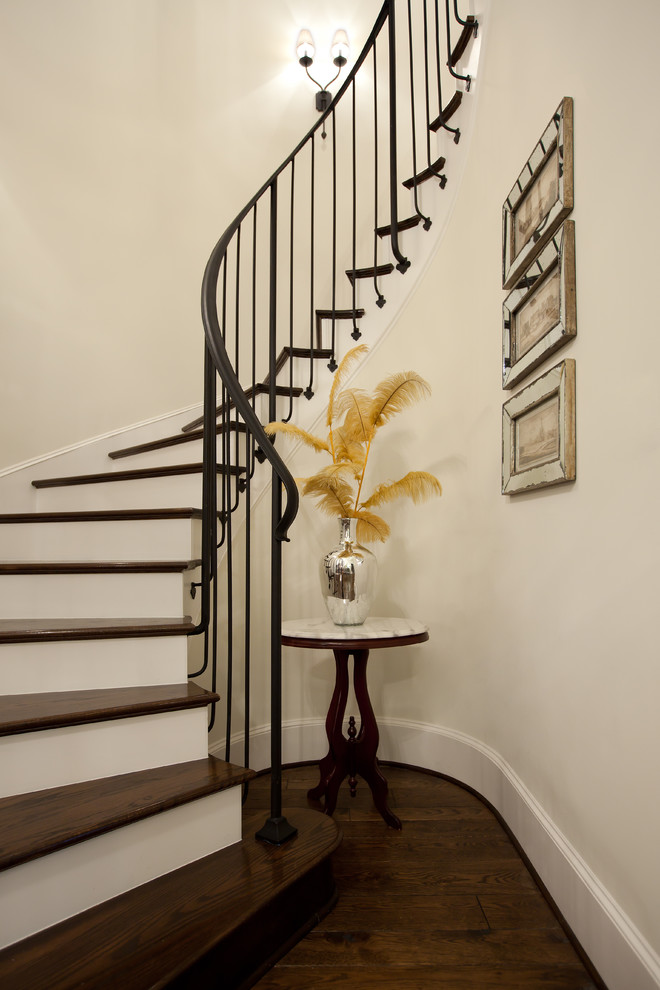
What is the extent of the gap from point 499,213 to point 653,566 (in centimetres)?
141

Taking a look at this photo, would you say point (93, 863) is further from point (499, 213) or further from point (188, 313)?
point (188, 313)

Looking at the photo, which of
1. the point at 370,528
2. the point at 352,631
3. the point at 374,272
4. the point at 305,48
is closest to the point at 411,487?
the point at 370,528

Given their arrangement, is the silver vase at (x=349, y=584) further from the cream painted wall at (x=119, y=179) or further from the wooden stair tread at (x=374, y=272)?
the cream painted wall at (x=119, y=179)

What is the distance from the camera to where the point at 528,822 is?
61.6 inches

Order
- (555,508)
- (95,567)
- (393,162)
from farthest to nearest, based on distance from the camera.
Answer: (393,162)
(95,567)
(555,508)

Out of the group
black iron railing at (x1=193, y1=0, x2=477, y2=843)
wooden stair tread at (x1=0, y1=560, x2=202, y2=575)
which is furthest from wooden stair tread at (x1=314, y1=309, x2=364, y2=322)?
wooden stair tread at (x1=0, y1=560, x2=202, y2=575)

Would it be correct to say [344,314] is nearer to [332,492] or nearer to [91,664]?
[332,492]

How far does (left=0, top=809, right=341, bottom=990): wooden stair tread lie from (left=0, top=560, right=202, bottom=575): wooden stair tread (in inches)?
31.2

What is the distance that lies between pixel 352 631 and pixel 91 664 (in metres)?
0.76

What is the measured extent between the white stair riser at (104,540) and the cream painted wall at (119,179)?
0.76m

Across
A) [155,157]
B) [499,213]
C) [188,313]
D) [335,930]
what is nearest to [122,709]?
[335,930]

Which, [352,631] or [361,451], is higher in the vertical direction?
[361,451]

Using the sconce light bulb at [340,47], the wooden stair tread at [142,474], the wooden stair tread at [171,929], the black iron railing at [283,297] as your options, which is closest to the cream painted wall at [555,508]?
the black iron railing at [283,297]

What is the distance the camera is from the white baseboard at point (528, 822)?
104cm
